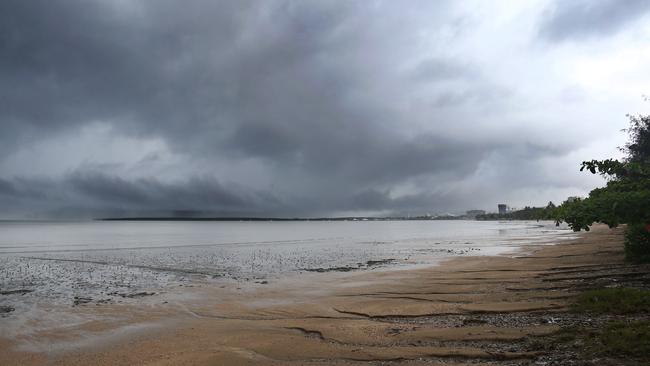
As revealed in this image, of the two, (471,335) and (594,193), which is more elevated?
(594,193)

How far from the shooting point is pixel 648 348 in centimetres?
734

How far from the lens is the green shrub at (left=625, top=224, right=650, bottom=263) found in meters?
18.6

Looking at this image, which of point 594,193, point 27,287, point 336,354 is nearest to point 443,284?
point 594,193

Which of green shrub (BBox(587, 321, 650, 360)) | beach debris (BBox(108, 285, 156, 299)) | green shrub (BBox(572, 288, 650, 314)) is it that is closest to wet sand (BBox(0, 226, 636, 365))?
green shrub (BBox(572, 288, 650, 314))

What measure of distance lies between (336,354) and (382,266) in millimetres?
22241

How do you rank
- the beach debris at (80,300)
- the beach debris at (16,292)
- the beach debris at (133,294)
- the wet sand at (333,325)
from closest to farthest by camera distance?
the wet sand at (333,325) < the beach debris at (80,300) < the beach debris at (133,294) < the beach debris at (16,292)

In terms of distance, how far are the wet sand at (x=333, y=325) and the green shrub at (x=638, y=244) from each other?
3.55 ft

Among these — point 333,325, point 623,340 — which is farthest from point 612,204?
point 333,325

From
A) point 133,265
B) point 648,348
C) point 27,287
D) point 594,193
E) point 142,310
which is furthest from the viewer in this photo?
point 133,265

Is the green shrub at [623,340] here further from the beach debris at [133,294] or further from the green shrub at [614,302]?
the beach debris at [133,294]

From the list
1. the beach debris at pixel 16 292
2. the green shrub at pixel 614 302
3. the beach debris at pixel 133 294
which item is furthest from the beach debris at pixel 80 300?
the green shrub at pixel 614 302

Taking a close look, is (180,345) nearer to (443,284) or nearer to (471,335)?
(471,335)

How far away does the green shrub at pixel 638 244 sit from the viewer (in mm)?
18609

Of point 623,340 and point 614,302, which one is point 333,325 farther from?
point 614,302
